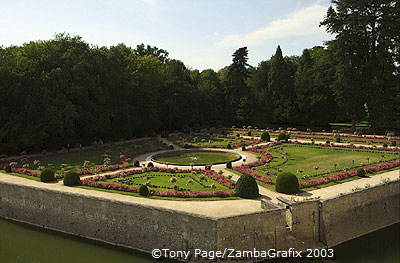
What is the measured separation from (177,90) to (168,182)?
99.6 feet

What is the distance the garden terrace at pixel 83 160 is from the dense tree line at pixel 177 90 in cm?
201

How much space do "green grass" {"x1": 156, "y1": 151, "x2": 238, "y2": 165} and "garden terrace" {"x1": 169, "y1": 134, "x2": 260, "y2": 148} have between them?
234 cm

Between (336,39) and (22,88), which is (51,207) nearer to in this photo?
(22,88)

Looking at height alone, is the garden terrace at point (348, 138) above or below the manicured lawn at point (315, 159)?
above

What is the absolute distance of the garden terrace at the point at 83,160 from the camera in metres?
25.5

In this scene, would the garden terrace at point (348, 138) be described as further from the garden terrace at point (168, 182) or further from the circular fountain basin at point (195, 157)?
the garden terrace at point (168, 182)

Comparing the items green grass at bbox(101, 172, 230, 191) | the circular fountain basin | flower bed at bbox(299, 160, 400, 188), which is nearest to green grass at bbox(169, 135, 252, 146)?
the circular fountain basin

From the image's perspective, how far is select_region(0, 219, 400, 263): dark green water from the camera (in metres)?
16.7

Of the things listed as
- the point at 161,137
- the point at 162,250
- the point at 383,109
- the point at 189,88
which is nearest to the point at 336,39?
the point at 383,109

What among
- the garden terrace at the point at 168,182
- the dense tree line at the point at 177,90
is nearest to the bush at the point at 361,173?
the garden terrace at the point at 168,182

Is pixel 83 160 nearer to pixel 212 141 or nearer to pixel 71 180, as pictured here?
pixel 71 180

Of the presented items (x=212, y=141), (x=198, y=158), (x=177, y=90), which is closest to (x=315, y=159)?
(x=198, y=158)

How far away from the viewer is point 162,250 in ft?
55.0

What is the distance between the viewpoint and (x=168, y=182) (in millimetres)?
22484
